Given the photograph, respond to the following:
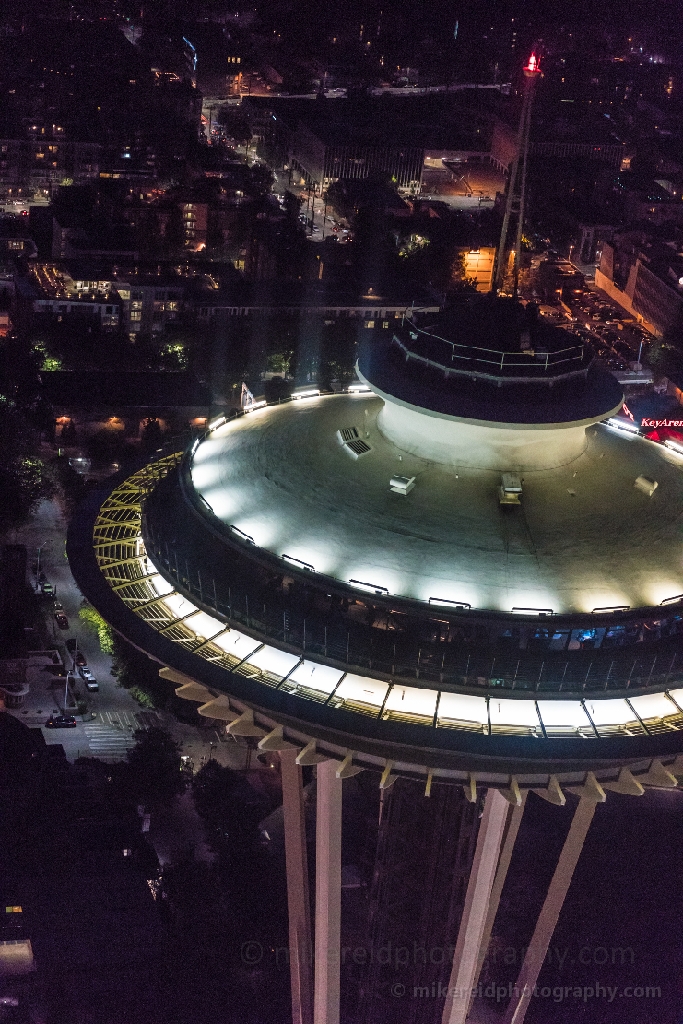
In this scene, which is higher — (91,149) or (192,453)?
(192,453)

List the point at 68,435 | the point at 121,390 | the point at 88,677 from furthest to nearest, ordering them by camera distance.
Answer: the point at 121,390, the point at 68,435, the point at 88,677

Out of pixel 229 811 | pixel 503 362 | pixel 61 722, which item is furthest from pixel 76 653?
pixel 503 362

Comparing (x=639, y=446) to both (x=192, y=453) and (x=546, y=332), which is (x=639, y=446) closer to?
(x=546, y=332)

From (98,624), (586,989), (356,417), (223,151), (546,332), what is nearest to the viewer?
(546,332)

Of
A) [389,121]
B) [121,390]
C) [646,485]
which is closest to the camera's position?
[646,485]

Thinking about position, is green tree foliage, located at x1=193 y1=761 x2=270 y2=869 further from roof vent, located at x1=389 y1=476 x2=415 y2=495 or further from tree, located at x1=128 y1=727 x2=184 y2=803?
roof vent, located at x1=389 y1=476 x2=415 y2=495

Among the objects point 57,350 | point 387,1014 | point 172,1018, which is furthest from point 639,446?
point 57,350

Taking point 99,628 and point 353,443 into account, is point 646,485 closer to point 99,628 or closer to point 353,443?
point 353,443

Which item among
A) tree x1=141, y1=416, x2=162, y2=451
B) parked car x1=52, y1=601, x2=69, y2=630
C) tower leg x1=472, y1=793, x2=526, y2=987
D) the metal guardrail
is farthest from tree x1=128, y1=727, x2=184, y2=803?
tree x1=141, y1=416, x2=162, y2=451
